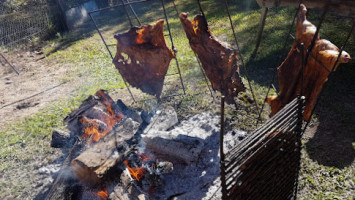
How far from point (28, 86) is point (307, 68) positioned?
304 inches

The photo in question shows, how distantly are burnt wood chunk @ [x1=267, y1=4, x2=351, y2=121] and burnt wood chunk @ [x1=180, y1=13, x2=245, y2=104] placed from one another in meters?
0.70

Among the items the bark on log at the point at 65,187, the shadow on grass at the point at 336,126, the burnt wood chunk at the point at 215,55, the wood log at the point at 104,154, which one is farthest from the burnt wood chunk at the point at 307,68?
the bark on log at the point at 65,187

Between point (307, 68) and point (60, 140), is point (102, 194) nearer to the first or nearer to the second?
point (60, 140)

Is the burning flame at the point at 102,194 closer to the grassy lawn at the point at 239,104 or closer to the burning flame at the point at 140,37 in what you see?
the grassy lawn at the point at 239,104

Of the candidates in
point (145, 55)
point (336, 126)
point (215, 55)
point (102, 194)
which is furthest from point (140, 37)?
point (336, 126)

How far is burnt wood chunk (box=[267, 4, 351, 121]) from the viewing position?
2669mm

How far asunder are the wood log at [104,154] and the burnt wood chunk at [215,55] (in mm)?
1622

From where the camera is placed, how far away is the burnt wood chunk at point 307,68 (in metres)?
2.67

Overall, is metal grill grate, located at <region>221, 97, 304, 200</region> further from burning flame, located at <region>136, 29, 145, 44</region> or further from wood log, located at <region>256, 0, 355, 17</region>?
burning flame, located at <region>136, 29, 145, 44</region>

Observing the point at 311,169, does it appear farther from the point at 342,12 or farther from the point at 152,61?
the point at 152,61

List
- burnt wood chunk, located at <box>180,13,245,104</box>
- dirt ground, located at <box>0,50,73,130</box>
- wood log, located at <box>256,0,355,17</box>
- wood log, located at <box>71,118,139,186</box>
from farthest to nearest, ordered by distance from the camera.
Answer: dirt ground, located at <box>0,50,73,130</box>
wood log, located at <box>256,0,355,17</box>
burnt wood chunk, located at <box>180,13,245,104</box>
wood log, located at <box>71,118,139,186</box>

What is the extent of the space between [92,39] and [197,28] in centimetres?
800

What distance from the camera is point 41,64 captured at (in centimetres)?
879

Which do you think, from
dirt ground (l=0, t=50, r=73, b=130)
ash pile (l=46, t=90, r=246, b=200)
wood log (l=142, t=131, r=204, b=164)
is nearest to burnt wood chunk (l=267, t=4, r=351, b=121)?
ash pile (l=46, t=90, r=246, b=200)
